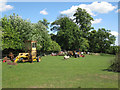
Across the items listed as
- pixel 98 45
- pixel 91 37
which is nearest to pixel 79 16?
pixel 91 37

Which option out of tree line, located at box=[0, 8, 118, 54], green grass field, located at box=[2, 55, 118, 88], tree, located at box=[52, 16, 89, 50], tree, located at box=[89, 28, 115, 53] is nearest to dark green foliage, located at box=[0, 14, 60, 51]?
tree line, located at box=[0, 8, 118, 54]

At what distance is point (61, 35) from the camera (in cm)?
5384

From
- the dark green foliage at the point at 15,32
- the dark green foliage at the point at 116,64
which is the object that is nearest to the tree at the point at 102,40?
the dark green foliage at the point at 15,32

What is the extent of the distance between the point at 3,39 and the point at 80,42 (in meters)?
31.6

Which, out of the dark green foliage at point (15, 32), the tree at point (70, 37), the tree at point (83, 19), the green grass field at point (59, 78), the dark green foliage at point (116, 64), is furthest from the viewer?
the tree at point (83, 19)

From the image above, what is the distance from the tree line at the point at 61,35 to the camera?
28422mm

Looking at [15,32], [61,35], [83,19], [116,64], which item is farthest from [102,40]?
[116,64]

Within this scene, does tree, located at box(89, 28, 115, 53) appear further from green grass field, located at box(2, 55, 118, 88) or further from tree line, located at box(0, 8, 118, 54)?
green grass field, located at box(2, 55, 118, 88)

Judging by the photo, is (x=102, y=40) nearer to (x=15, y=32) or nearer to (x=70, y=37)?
(x=70, y=37)

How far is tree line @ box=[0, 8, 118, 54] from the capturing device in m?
28.4

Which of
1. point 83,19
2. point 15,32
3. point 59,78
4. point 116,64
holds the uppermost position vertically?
point 83,19

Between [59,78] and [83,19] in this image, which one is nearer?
[59,78]

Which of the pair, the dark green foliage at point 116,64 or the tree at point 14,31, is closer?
the dark green foliage at point 116,64

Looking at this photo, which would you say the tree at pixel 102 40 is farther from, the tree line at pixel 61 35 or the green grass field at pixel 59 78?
the green grass field at pixel 59 78
